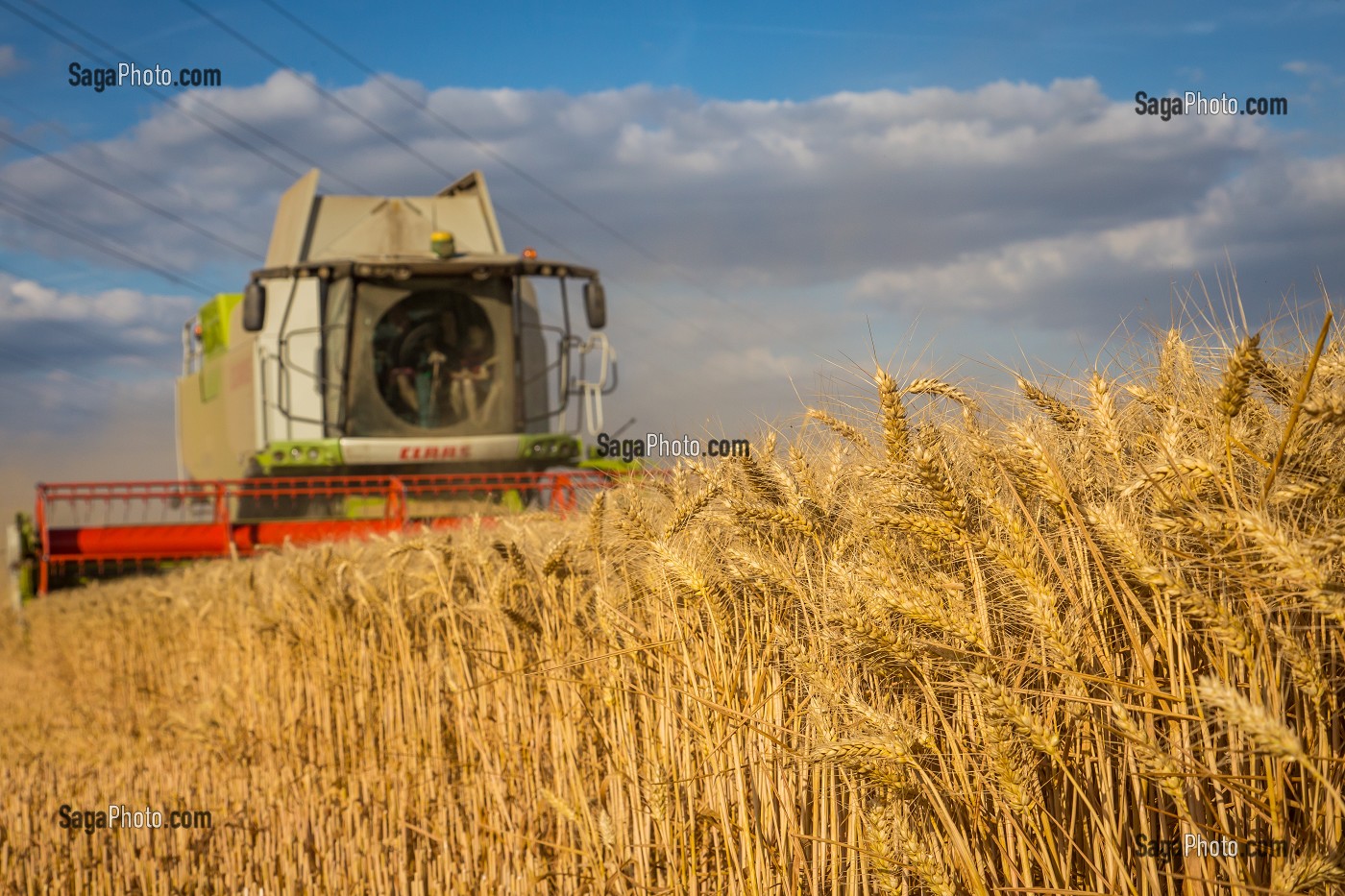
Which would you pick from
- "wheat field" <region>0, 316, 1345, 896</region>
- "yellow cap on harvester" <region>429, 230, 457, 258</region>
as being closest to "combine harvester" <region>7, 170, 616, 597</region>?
"yellow cap on harvester" <region>429, 230, 457, 258</region>

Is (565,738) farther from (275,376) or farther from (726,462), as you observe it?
(275,376)

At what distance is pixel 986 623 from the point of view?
5.53 feet

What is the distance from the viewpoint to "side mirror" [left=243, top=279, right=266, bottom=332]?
849 cm

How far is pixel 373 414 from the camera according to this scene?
9352 millimetres

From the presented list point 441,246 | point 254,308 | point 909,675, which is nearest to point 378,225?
point 441,246

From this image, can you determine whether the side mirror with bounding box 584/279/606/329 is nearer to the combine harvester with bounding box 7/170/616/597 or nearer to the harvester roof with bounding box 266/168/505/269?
the combine harvester with bounding box 7/170/616/597

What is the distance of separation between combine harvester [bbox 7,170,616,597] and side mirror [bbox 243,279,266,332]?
0.02 metres

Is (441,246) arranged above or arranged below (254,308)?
above

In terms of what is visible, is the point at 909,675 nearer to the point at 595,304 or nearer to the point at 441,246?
the point at 595,304

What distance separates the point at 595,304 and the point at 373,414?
2.17 m

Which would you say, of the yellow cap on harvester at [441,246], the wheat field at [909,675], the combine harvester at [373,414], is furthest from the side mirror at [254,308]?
the wheat field at [909,675]

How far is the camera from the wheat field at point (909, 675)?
1.49 m

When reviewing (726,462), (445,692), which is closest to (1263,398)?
(726,462)

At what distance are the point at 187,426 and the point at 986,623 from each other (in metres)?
14.3
